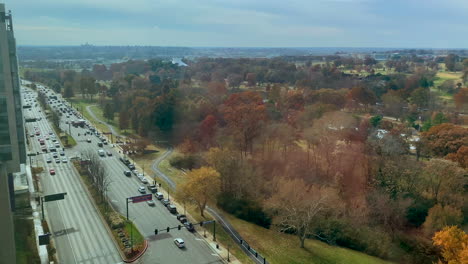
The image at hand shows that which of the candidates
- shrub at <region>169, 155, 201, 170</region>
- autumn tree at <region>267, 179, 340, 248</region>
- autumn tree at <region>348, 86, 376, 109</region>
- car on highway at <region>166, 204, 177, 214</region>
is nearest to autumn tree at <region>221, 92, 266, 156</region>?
shrub at <region>169, 155, 201, 170</region>

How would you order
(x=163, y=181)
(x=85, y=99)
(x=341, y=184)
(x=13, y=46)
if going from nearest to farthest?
(x=13, y=46), (x=341, y=184), (x=163, y=181), (x=85, y=99)

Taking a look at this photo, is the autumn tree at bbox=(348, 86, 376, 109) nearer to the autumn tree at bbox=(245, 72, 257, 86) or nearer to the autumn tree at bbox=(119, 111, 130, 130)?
the autumn tree at bbox=(245, 72, 257, 86)

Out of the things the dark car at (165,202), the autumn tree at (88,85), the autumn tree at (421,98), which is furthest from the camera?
the autumn tree at (88,85)

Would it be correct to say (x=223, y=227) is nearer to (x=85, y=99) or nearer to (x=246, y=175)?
(x=246, y=175)

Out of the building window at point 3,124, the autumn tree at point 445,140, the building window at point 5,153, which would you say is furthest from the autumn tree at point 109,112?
the autumn tree at point 445,140

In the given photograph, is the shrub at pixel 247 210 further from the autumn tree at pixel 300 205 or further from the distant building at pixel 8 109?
the distant building at pixel 8 109

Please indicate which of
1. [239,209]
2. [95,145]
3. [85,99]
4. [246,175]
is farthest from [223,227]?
[85,99]
